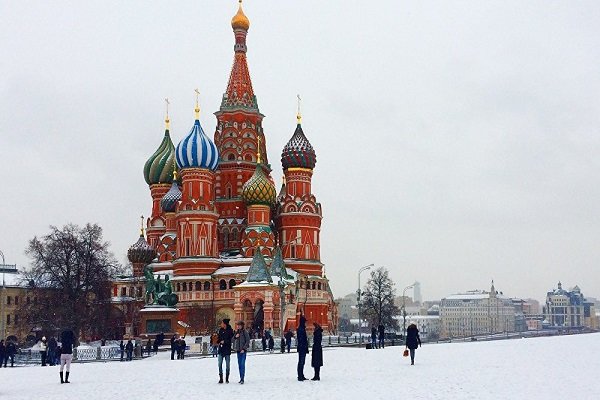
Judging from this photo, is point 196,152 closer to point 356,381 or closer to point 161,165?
point 161,165

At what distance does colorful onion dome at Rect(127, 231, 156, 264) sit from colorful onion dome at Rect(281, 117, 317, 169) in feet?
49.4

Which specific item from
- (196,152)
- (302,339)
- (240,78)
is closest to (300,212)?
(196,152)

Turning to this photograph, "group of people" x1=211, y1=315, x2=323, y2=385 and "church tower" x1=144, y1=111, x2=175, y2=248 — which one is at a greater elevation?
"church tower" x1=144, y1=111, x2=175, y2=248

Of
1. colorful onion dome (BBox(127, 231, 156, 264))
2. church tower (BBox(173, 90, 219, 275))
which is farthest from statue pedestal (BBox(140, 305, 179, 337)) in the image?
colorful onion dome (BBox(127, 231, 156, 264))

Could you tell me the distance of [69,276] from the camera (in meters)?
55.9

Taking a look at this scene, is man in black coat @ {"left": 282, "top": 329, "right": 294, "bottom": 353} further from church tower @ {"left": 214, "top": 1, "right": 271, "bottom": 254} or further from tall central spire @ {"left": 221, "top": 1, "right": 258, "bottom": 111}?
tall central spire @ {"left": 221, "top": 1, "right": 258, "bottom": 111}

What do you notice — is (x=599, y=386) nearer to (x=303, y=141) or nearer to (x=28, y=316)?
(x=28, y=316)

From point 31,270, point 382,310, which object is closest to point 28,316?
point 31,270

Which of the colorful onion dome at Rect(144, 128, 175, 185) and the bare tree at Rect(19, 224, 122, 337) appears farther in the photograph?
the colorful onion dome at Rect(144, 128, 175, 185)

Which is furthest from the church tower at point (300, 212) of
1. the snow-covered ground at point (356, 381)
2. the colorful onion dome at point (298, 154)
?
the snow-covered ground at point (356, 381)

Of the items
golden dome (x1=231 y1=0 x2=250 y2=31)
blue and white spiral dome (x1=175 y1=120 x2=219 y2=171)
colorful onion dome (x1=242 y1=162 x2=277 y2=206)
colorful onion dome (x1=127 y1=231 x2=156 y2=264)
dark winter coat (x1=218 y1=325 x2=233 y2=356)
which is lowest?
dark winter coat (x1=218 y1=325 x2=233 y2=356)

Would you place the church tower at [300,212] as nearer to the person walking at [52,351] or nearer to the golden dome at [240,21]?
the golden dome at [240,21]

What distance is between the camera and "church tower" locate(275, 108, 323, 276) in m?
67.1

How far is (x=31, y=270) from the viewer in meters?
57.4
